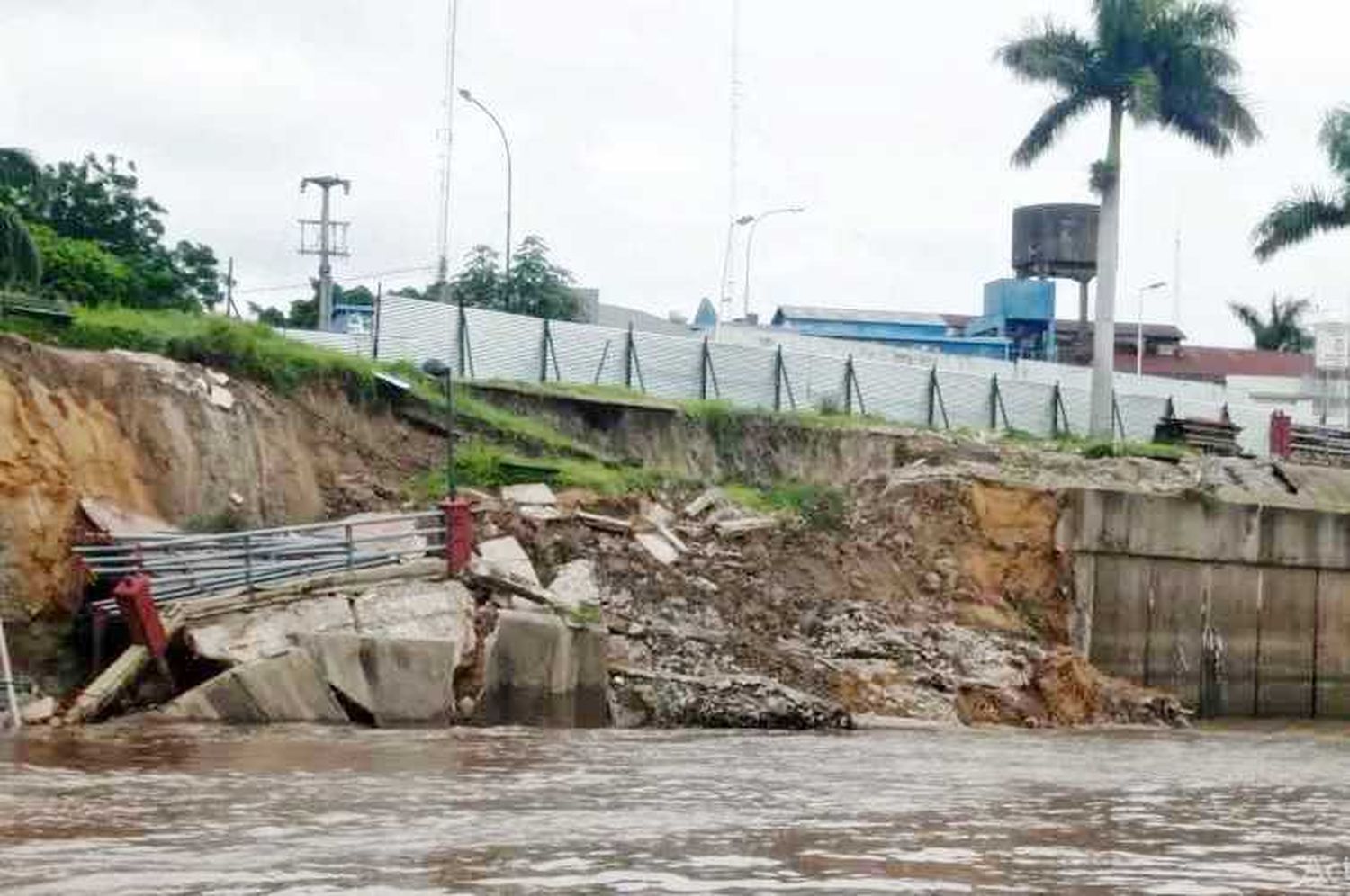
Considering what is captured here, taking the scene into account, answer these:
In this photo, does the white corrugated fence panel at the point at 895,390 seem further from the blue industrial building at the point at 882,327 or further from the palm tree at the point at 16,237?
the blue industrial building at the point at 882,327

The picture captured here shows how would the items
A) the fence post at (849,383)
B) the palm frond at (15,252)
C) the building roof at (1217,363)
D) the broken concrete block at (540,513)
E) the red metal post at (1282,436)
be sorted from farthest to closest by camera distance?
1. the building roof at (1217,363)
2. the red metal post at (1282,436)
3. the fence post at (849,383)
4. the palm frond at (15,252)
5. the broken concrete block at (540,513)

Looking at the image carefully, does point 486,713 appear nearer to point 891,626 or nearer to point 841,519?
point 891,626

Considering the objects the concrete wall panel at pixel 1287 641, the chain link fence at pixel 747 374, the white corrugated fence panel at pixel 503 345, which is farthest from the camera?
the white corrugated fence panel at pixel 503 345

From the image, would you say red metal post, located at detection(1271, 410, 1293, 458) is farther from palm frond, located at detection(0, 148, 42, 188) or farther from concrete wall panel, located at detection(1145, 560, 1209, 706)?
palm frond, located at detection(0, 148, 42, 188)

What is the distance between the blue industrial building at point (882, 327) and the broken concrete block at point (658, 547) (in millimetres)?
45175

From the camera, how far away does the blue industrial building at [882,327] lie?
258 ft

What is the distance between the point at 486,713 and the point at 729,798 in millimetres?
9189

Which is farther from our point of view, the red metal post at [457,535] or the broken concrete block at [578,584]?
the broken concrete block at [578,584]

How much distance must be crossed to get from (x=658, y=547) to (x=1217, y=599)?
12.8 m

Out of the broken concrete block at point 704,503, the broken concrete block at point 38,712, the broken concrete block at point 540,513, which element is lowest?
the broken concrete block at point 38,712

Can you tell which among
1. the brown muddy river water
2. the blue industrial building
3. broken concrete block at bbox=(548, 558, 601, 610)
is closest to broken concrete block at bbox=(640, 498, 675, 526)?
broken concrete block at bbox=(548, 558, 601, 610)

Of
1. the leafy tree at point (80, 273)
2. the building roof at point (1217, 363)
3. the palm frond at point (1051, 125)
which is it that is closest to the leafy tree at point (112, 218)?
the leafy tree at point (80, 273)

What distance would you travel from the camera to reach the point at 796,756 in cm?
2312

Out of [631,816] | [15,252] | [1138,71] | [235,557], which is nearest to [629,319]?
[1138,71]
